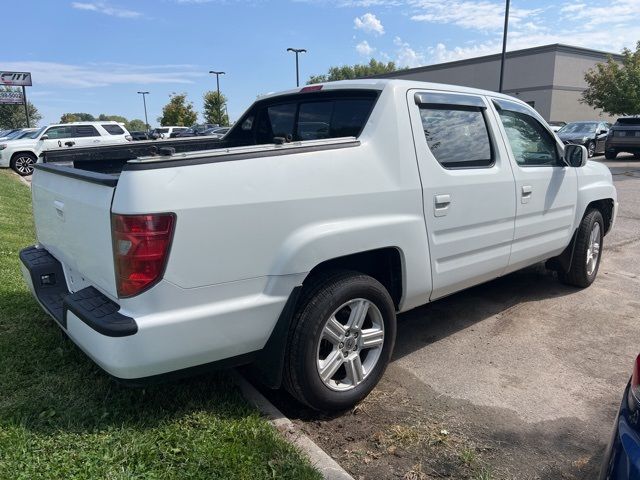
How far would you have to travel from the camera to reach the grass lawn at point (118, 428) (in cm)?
237

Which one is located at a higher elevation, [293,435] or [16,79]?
[16,79]

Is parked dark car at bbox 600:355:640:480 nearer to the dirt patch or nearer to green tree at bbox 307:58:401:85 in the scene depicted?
the dirt patch

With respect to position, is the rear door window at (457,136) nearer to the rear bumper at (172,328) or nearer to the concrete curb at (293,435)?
the rear bumper at (172,328)

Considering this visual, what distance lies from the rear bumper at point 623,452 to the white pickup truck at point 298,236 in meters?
1.43

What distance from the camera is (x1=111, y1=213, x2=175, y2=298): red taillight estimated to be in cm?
226

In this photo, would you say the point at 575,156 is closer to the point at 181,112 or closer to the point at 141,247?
the point at 141,247

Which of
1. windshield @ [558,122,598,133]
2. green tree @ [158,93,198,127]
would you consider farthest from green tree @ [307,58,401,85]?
windshield @ [558,122,598,133]

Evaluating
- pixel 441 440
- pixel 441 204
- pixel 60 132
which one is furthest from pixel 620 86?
pixel 441 440

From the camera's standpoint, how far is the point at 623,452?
1.67 m

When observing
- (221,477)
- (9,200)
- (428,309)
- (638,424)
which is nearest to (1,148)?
(9,200)

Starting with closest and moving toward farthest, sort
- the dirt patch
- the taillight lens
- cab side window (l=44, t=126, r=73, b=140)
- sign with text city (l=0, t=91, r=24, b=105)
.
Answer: the taillight lens, the dirt patch, cab side window (l=44, t=126, r=73, b=140), sign with text city (l=0, t=91, r=24, b=105)

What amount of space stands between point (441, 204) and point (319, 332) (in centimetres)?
120

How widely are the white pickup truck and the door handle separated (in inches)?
0.4

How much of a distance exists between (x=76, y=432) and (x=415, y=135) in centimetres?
251
